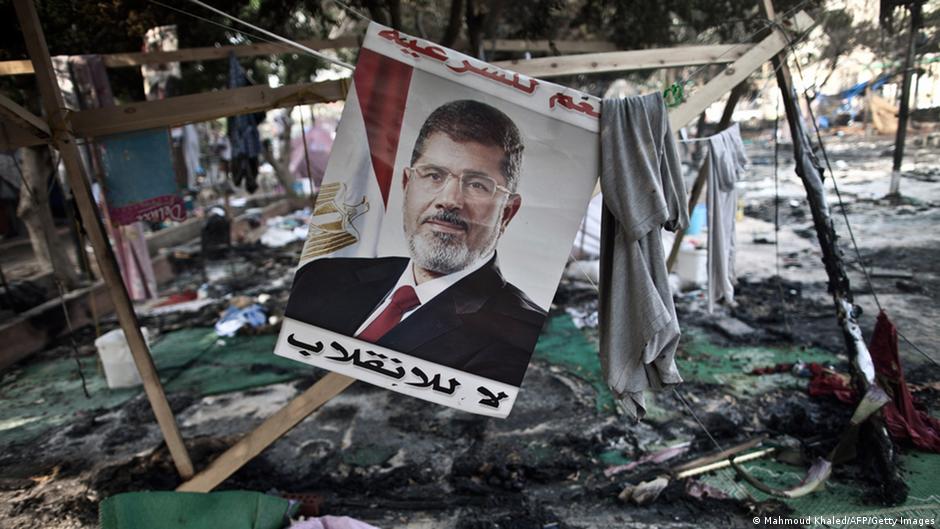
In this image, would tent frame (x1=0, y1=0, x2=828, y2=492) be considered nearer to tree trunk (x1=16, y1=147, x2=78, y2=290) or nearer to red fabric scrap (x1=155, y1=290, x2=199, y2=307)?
tree trunk (x1=16, y1=147, x2=78, y2=290)

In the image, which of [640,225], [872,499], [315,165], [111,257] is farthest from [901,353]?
[315,165]

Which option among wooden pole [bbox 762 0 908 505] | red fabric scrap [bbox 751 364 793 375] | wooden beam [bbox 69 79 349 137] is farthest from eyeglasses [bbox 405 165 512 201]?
red fabric scrap [bbox 751 364 793 375]

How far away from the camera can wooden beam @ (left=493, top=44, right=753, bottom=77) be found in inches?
171

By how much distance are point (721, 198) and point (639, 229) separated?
3.78m

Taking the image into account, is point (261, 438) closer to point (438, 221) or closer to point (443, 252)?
point (443, 252)

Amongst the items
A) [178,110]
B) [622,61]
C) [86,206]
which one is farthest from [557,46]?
[86,206]

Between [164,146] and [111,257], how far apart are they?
3.52m

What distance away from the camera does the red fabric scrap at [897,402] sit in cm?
469

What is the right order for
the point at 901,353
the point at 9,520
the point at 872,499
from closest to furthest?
the point at 872,499 → the point at 9,520 → the point at 901,353

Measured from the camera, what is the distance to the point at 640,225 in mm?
2801

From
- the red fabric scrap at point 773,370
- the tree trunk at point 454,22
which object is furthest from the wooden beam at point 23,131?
the red fabric scrap at point 773,370

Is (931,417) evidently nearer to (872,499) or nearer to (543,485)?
(872,499)

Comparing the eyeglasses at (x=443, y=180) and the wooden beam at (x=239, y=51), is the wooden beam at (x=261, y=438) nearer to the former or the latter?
the eyeglasses at (x=443, y=180)

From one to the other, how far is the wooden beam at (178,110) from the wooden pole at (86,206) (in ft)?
0.42
